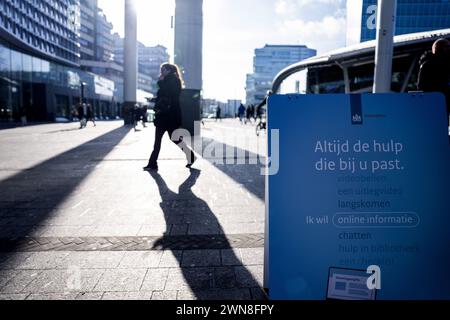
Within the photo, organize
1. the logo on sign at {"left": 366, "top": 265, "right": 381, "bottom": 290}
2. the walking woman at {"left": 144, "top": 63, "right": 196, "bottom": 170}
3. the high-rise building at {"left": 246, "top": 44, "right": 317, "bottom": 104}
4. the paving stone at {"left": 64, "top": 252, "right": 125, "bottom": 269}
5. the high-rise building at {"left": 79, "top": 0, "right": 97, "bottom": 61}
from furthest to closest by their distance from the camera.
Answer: the high-rise building at {"left": 246, "top": 44, "right": 317, "bottom": 104}
the high-rise building at {"left": 79, "top": 0, "right": 97, "bottom": 61}
the walking woman at {"left": 144, "top": 63, "right": 196, "bottom": 170}
the paving stone at {"left": 64, "top": 252, "right": 125, "bottom": 269}
the logo on sign at {"left": 366, "top": 265, "right": 381, "bottom": 290}

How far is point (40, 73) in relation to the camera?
36.5 meters

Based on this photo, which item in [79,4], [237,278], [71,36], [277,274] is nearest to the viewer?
[277,274]

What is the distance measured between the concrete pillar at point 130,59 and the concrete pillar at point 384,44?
83.8 ft

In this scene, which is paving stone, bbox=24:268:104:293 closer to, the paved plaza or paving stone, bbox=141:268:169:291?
the paved plaza

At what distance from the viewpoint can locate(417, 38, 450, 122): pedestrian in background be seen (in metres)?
4.26

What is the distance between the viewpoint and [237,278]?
8.63 ft

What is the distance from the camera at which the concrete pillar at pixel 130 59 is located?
28156 mm

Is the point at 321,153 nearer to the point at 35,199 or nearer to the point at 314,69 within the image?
the point at 35,199

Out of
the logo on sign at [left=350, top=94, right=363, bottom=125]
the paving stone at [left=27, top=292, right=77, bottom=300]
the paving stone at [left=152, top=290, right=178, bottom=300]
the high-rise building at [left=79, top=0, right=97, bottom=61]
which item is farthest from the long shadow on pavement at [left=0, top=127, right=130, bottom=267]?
the high-rise building at [left=79, top=0, right=97, bottom=61]

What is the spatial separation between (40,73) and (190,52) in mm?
26387

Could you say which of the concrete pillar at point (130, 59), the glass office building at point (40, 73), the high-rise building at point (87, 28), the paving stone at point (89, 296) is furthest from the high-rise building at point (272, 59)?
the paving stone at point (89, 296)

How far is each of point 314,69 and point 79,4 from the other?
85.7 meters

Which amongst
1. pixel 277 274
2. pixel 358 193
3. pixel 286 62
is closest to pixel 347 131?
pixel 358 193

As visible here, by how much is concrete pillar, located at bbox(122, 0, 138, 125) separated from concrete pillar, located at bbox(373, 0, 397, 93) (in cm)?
2555
